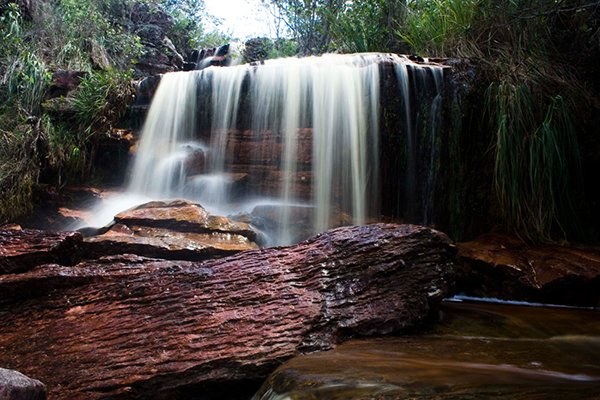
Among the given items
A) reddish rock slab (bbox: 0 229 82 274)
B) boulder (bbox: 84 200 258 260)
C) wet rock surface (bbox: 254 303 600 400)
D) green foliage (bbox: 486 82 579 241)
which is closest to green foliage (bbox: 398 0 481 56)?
green foliage (bbox: 486 82 579 241)

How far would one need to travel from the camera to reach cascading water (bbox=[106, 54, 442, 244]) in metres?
5.88

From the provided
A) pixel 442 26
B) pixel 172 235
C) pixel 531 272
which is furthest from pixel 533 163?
pixel 172 235

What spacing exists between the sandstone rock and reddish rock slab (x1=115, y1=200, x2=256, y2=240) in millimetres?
2718

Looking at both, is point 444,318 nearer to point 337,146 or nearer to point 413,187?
point 413,187

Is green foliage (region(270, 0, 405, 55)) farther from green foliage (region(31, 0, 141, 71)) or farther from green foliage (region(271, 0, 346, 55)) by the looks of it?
green foliage (region(31, 0, 141, 71))

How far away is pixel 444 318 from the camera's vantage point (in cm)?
342

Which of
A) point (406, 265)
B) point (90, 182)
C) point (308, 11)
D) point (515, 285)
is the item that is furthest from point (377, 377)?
point (308, 11)

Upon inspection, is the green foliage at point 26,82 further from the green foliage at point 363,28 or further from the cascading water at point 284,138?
the green foliage at point 363,28

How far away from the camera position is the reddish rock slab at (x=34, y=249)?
3.55m

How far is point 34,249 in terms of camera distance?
3.67 meters

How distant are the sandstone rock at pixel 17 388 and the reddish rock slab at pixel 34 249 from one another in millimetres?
1620

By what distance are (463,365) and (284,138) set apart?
15.5ft

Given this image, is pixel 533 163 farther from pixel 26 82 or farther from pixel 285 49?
pixel 285 49

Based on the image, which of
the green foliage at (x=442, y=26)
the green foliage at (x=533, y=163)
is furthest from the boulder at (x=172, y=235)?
the green foliage at (x=442, y=26)
